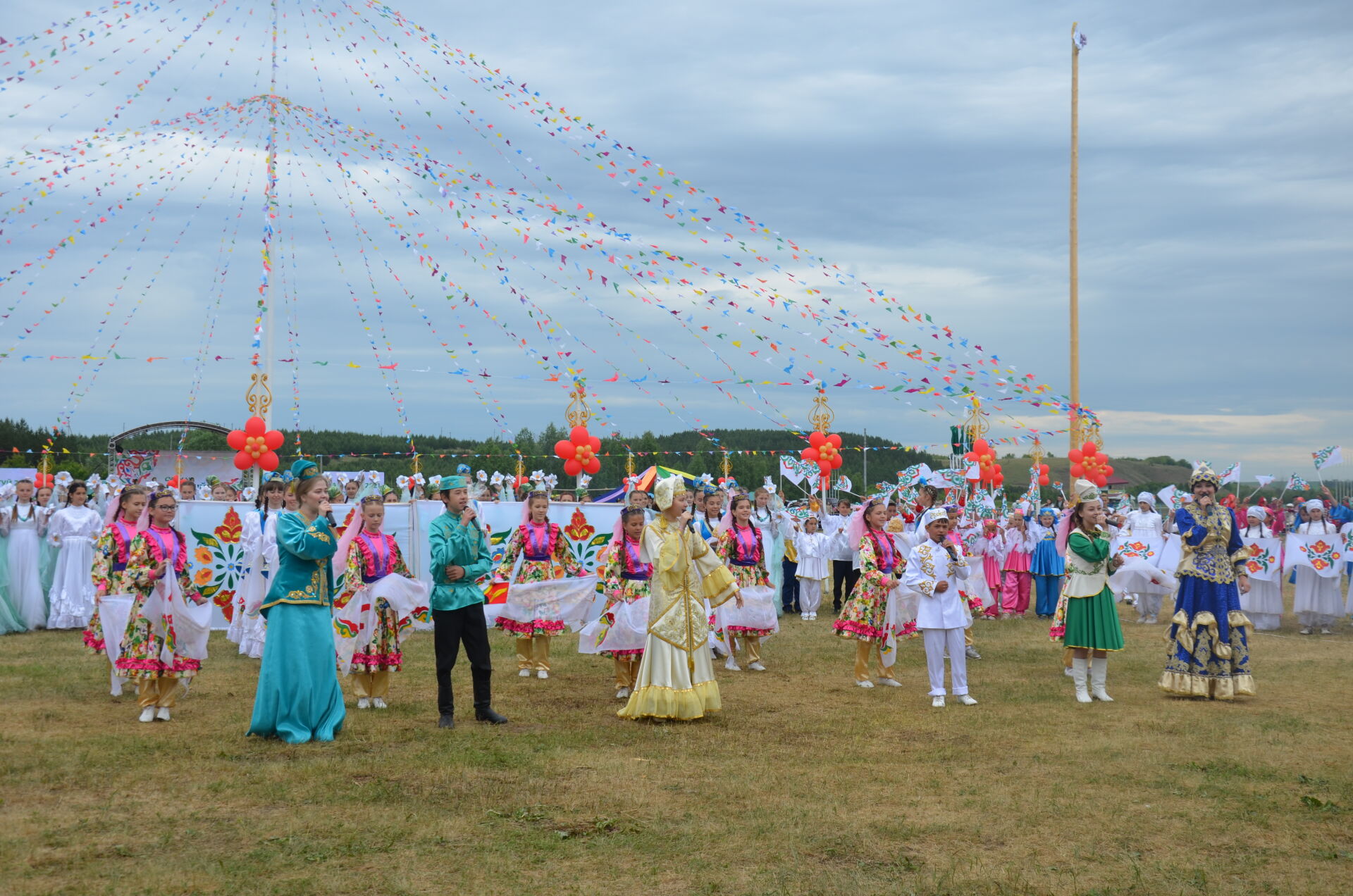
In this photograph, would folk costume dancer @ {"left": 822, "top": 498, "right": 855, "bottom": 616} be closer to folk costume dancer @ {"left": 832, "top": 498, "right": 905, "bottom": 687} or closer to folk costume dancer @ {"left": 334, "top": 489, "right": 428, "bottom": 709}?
folk costume dancer @ {"left": 832, "top": 498, "right": 905, "bottom": 687}

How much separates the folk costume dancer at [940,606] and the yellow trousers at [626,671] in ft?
8.48

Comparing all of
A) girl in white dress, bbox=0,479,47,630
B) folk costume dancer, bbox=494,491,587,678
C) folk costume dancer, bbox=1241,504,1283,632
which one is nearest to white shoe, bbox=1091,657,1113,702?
folk costume dancer, bbox=494,491,587,678

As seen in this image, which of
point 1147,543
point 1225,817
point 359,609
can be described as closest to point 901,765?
point 1225,817

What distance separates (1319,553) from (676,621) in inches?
444

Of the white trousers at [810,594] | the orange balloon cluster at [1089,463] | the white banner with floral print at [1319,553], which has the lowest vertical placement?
the white trousers at [810,594]

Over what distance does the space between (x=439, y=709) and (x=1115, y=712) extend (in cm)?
556

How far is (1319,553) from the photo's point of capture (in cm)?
1542

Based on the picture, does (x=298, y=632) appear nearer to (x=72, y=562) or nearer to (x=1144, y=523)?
(x=72, y=562)

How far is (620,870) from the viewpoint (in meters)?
5.01

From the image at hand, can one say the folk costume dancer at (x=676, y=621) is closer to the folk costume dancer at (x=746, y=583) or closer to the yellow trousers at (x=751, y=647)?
the folk costume dancer at (x=746, y=583)

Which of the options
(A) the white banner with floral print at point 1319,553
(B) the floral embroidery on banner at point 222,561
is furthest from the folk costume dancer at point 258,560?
(A) the white banner with floral print at point 1319,553

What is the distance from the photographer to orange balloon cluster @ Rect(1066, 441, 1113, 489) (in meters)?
19.3

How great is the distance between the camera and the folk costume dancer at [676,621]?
861cm

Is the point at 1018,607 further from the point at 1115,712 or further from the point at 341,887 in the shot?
the point at 341,887
